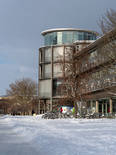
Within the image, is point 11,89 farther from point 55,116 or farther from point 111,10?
point 111,10

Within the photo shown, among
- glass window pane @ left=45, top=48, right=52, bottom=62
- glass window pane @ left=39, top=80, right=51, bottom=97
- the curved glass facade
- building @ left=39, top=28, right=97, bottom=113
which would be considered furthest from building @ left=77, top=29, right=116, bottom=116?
the curved glass facade

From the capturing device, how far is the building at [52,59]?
63438 mm

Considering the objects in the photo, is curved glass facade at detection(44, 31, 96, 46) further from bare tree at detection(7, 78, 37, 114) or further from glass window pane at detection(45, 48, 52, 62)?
bare tree at detection(7, 78, 37, 114)

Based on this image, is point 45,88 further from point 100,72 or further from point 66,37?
point 100,72

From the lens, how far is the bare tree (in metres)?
65.6

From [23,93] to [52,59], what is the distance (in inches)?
426

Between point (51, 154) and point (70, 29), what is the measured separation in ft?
191

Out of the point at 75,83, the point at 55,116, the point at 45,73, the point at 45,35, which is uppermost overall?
the point at 45,35

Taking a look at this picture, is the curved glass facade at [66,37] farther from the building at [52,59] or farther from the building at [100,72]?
the building at [100,72]

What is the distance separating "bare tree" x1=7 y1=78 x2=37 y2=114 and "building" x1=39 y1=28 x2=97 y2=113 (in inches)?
110

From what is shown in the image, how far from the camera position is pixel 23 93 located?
217ft

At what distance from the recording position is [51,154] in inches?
276

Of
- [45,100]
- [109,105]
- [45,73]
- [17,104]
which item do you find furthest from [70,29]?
[109,105]

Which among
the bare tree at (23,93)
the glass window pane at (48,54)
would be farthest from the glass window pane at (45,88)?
the glass window pane at (48,54)
